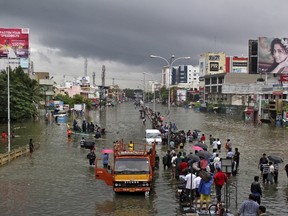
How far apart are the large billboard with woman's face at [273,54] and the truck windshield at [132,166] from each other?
8296cm

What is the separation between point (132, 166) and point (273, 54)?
8486cm

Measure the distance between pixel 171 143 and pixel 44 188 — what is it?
654 inches

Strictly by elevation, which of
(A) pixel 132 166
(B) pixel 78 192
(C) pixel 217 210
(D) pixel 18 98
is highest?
(D) pixel 18 98

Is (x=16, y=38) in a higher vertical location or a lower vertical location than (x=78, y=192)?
higher

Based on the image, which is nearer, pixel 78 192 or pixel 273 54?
pixel 78 192

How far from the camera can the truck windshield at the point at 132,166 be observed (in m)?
19.4

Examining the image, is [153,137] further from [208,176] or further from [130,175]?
[208,176]

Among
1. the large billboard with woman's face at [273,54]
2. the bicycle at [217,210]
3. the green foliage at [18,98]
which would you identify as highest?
the large billboard with woman's face at [273,54]

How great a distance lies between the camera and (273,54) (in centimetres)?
9812

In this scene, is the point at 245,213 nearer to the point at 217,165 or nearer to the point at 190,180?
the point at 190,180

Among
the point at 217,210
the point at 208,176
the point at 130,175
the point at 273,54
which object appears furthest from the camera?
the point at 273,54

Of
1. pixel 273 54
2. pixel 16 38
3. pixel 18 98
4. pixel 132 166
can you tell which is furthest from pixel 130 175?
pixel 273 54

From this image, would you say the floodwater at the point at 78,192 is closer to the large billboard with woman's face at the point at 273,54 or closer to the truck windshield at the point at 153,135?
the truck windshield at the point at 153,135

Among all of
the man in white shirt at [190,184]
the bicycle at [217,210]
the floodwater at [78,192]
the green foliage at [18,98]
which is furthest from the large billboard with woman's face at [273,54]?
the bicycle at [217,210]
